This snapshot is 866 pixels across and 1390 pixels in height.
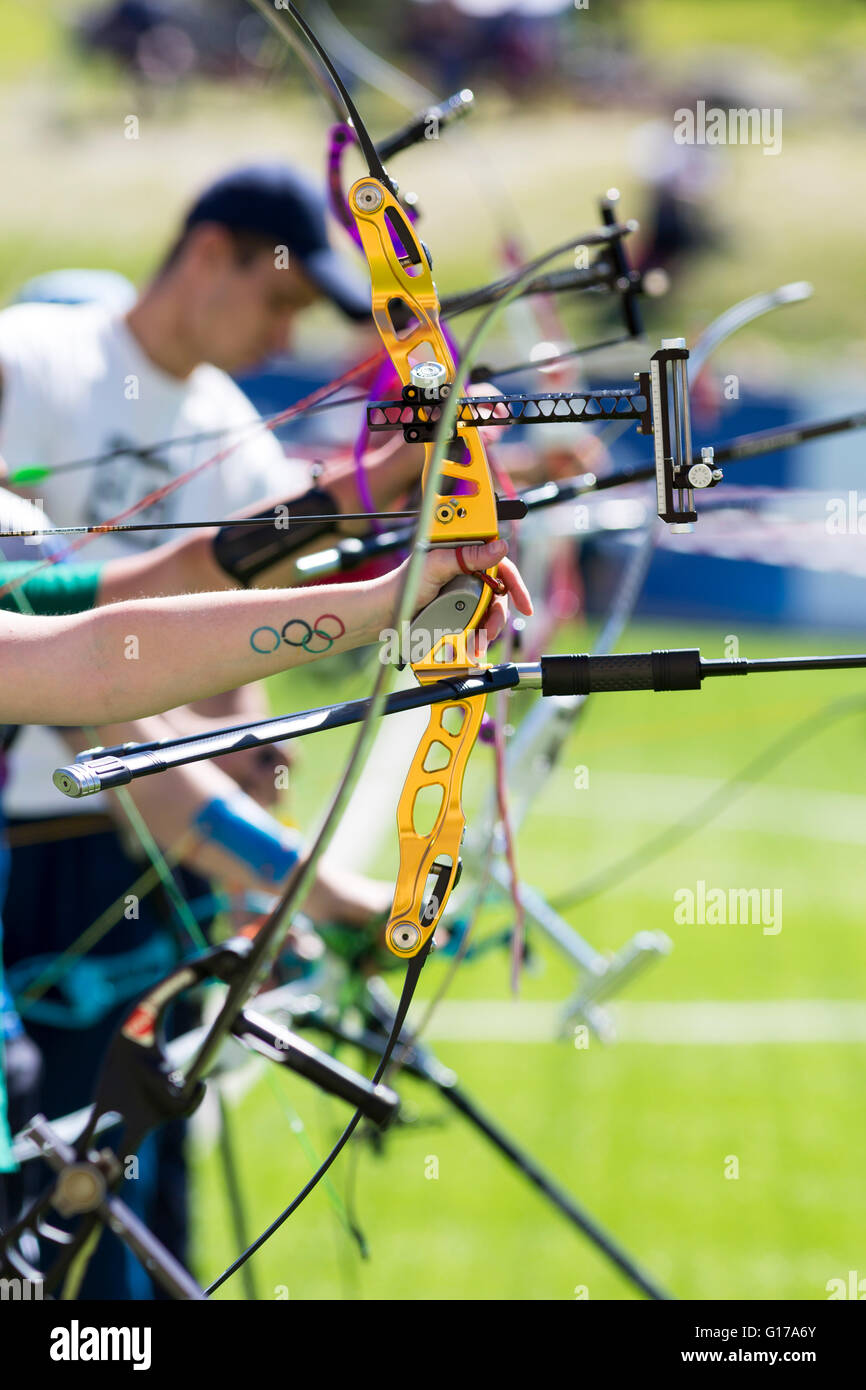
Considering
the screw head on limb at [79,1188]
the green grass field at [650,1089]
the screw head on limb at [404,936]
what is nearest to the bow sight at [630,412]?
the screw head on limb at [404,936]

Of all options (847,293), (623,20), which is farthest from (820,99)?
(847,293)

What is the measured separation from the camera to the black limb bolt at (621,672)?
1.40 m

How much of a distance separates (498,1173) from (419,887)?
2.44 m

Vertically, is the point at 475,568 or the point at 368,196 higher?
the point at 368,196

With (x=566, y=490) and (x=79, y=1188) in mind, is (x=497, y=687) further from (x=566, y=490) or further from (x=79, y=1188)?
(x=79, y=1188)

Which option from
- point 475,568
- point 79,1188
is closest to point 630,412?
point 475,568

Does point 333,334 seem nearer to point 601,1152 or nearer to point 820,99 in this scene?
point 820,99

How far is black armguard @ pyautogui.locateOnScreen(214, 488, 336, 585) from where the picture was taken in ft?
6.25

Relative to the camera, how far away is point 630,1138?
12.6ft

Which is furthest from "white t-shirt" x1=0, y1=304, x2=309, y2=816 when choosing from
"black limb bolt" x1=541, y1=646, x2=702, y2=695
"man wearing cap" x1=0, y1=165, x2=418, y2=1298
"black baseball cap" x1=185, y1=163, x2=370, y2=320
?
"black limb bolt" x1=541, y1=646, x2=702, y2=695

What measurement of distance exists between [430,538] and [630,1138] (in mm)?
2763

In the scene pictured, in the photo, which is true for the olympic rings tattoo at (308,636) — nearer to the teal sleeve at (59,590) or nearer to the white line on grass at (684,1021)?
the teal sleeve at (59,590)

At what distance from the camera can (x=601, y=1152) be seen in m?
3.75

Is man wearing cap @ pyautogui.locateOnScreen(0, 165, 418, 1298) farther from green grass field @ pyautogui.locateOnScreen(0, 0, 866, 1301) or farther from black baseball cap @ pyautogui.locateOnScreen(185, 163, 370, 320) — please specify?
green grass field @ pyautogui.locateOnScreen(0, 0, 866, 1301)
